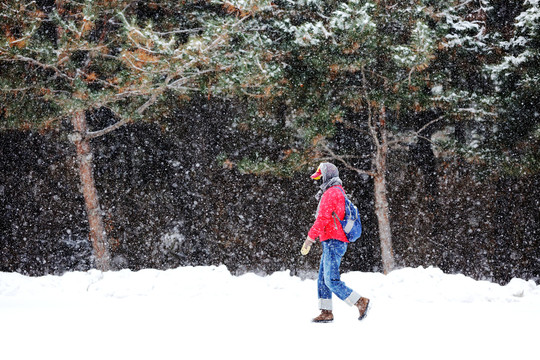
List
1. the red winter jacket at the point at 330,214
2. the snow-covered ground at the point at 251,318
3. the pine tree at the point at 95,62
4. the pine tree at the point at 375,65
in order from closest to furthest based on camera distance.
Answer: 1. the snow-covered ground at the point at 251,318
2. the red winter jacket at the point at 330,214
3. the pine tree at the point at 95,62
4. the pine tree at the point at 375,65

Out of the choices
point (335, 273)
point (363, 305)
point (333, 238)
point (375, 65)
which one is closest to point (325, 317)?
point (363, 305)

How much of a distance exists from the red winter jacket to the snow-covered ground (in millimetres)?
936

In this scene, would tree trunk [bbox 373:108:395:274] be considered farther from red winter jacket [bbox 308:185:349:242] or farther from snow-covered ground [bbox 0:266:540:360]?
red winter jacket [bbox 308:185:349:242]

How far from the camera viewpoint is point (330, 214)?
559 cm

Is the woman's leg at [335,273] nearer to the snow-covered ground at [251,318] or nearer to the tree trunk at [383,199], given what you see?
the snow-covered ground at [251,318]

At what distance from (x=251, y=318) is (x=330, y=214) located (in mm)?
1586

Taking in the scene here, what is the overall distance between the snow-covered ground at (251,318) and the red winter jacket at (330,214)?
936 millimetres

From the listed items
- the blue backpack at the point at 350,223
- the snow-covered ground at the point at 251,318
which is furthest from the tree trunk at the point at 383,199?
the blue backpack at the point at 350,223

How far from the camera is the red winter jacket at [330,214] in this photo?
558 centimetres

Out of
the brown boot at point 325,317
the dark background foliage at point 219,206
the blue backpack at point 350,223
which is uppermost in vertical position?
the blue backpack at point 350,223

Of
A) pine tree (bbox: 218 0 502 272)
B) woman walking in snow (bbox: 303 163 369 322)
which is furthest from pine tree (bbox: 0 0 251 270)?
woman walking in snow (bbox: 303 163 369 322)

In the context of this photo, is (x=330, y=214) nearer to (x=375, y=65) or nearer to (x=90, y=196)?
(x=375, y=65)

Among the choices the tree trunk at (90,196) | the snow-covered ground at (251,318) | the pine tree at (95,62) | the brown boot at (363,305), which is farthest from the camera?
the tree trunk at (90,196)

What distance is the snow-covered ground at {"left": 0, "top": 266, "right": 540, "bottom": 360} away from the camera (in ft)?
15.2
